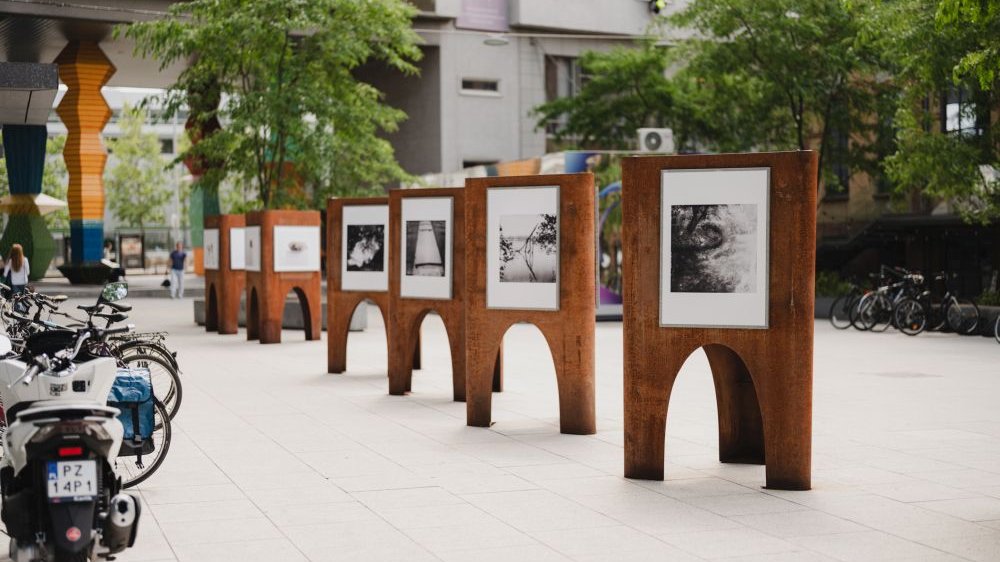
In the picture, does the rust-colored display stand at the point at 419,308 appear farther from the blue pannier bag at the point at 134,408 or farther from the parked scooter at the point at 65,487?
the parked scooter at the point at 65,487

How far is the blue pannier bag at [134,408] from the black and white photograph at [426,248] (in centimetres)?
572

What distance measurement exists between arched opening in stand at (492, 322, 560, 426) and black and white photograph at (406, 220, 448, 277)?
3.36ft

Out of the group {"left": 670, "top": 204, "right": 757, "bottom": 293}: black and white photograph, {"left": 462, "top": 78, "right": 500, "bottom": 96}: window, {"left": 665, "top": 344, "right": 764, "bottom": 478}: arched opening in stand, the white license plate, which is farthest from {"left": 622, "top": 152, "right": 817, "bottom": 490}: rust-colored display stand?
{"left": 462, "top": 78, "right": 500, "bottom": 96}: window

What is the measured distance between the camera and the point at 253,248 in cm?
2134

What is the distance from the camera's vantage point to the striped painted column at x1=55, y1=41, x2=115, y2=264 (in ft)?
141

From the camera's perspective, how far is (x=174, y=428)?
11.1 m

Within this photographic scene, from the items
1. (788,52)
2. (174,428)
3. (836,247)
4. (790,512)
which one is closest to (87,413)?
(790,512)

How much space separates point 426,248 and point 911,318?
13356mm

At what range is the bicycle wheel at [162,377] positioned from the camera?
10352mm

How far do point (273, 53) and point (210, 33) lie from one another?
150 centimetres

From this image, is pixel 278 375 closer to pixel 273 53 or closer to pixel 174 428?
pixel 174 428

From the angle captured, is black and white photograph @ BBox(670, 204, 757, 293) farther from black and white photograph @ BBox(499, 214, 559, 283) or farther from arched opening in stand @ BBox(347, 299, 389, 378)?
arched opening in stand @ BBox(347, 299, 389, 378)

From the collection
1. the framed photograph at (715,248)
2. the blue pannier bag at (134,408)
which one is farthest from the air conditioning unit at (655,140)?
the blue pannier bag at (134,408)

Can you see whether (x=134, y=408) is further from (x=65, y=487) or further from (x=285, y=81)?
(x=285, y=81)
